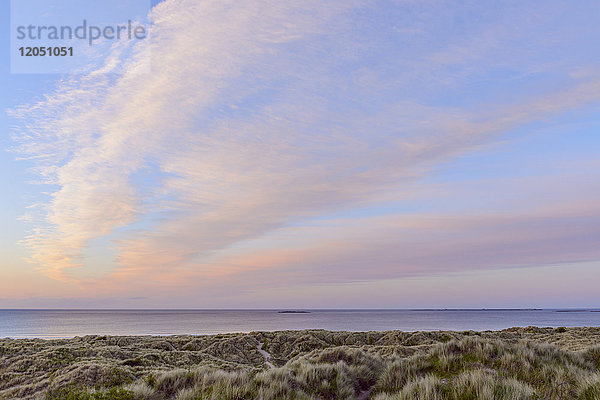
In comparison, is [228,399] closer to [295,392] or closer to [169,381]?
[295,392]

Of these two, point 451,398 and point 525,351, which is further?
point 525,351

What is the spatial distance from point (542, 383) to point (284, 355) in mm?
29794

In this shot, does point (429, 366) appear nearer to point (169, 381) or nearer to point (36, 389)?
point (169, 381)

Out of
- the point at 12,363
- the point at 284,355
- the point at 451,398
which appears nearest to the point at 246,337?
the point at 284,355

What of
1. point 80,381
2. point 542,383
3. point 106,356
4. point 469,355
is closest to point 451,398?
point 542,383

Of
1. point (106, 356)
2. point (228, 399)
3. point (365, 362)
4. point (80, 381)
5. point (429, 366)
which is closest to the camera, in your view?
point (228, 399)

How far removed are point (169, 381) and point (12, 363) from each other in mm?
18389

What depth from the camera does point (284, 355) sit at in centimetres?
3506

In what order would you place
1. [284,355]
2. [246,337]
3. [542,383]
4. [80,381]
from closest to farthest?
[542,383]
[80,381]
[284,355]
[246,337]

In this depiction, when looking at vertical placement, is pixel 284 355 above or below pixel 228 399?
below

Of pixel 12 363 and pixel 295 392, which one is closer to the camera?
pixel 295 392

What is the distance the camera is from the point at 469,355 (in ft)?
38.7

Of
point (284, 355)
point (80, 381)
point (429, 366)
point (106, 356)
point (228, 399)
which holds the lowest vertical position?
point (284, 355)

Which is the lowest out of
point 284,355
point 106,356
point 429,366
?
point 284,355
